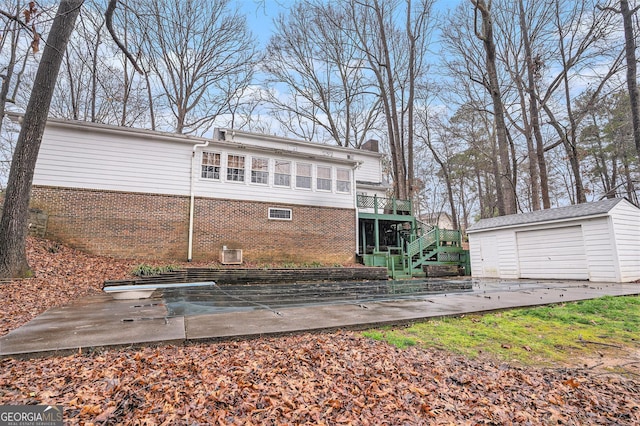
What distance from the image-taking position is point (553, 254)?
11.1 metres

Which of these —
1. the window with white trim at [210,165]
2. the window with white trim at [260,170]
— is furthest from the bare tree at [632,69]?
the window with white trim at [210,165]

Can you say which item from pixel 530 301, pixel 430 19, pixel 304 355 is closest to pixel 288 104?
pixel 430 19

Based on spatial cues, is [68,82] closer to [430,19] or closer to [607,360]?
A: [430,19]

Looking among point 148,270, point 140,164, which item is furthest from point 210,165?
point 148,270

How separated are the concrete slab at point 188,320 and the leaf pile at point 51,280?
0.34 meters

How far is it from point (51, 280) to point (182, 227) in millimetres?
4863

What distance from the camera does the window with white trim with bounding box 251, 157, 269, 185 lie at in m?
12.9

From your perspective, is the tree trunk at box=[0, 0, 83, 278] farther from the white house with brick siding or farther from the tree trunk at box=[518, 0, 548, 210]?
the tree trunk at box=[518, 0, 548, 210]

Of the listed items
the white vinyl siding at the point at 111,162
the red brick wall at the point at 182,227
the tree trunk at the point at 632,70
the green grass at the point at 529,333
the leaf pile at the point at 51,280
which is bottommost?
the green grass at the point at 529,333

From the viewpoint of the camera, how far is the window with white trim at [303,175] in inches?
543

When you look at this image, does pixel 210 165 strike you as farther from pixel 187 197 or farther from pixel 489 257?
pixel 489 257

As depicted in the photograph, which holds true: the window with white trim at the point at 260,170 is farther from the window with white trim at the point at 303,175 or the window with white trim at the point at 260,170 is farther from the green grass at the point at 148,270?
the green grass at the point at 148,270

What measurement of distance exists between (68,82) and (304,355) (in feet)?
72.1

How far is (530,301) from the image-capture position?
565cm
